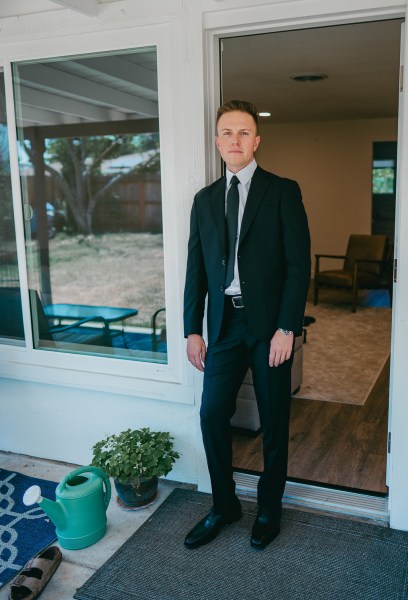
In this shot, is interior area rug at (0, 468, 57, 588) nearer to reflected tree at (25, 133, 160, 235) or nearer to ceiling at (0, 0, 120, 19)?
ceiling at (0, 0, 120, 19)

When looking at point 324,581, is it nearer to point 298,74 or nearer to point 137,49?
point 137,49

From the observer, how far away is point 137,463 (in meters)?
2.58

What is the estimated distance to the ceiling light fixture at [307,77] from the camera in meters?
4.95

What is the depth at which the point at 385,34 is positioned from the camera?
3717mm

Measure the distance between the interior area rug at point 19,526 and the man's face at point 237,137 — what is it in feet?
5.66

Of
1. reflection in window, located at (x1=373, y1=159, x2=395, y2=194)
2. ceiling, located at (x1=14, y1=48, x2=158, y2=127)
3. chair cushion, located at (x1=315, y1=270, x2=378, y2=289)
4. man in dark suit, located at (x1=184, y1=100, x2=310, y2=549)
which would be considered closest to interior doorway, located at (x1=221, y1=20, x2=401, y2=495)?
reflection in window, located at (x1=373, y1=159, x2=395, y2=194)

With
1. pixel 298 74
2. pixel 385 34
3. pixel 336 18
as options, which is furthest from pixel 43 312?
pixel 298 74

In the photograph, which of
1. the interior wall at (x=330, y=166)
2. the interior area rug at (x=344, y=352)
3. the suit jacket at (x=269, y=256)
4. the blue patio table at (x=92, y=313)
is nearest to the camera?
the suit jacket at (x=269, y=256)

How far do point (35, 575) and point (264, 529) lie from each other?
88 centimetres

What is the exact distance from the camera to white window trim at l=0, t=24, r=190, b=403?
8.57 feet

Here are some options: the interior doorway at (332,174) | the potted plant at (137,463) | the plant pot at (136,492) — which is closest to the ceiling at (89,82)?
the interior doorway at (332,174)

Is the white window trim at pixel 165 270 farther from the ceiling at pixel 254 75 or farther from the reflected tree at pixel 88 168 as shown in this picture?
the reflected tree at pixel 88 168

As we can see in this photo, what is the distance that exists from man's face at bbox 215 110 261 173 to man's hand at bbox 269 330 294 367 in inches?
26.4

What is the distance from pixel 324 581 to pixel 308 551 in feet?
0.59
